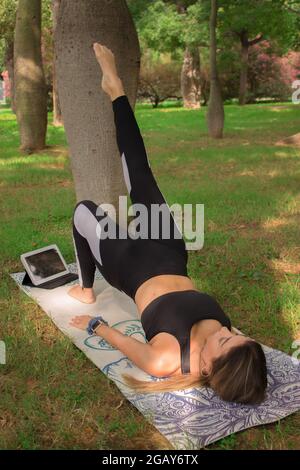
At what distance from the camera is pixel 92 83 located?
15.5 ft

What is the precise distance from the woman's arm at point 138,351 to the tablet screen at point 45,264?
1.49 meters

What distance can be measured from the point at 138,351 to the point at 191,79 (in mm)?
28116

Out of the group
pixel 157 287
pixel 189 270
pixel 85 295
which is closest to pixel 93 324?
pixel 157 287

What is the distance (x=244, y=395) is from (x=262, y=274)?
2131 mm

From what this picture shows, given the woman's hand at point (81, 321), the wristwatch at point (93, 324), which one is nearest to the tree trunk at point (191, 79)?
the woman's hand at point (81, 321)

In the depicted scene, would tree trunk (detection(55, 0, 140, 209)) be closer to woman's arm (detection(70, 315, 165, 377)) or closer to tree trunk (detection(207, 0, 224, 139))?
woman's arm (detection(70, 315, 165, 377))

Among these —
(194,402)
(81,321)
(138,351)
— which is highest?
(138,351)

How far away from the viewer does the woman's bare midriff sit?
330 cm

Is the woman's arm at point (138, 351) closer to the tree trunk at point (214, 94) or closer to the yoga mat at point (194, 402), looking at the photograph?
the yoga mat at point (194, 402)

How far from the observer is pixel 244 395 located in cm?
278

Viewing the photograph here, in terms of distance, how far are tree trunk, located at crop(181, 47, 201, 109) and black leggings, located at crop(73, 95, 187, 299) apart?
2643 centimetres

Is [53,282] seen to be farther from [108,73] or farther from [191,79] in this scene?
[191,79]
